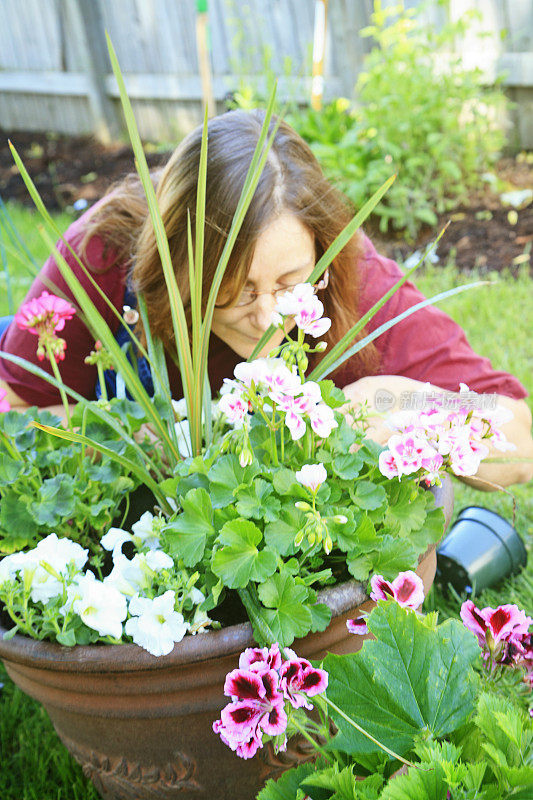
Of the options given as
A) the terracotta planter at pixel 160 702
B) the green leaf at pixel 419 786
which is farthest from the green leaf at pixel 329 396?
the green leaf at pixel 419 786

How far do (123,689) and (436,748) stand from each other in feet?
1.35

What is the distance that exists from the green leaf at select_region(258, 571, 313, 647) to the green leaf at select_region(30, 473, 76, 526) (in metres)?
0.31

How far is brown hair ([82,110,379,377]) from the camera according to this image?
1335mm

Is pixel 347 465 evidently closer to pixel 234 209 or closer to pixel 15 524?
pixel 15 524

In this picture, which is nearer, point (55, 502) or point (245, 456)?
point (245, 456)

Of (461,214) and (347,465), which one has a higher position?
(347,465)

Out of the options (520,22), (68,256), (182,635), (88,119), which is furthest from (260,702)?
(88,119)

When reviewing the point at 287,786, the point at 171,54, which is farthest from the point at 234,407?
the point at 171,54

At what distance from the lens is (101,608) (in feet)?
2.95

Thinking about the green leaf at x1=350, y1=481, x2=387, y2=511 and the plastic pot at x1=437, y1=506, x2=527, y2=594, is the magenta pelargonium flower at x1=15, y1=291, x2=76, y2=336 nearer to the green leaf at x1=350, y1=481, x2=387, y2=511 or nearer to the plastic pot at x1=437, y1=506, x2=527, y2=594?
the green leaf at x1=350, y1=481, x2=387, y2=511

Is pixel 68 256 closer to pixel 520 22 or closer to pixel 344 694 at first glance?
pixel 344 694

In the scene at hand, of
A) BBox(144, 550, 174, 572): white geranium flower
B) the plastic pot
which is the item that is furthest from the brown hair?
BBox(144, 550, 174, 572): white geranium flower

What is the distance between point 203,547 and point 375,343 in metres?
0.85

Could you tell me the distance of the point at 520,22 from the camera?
12.4 ft
